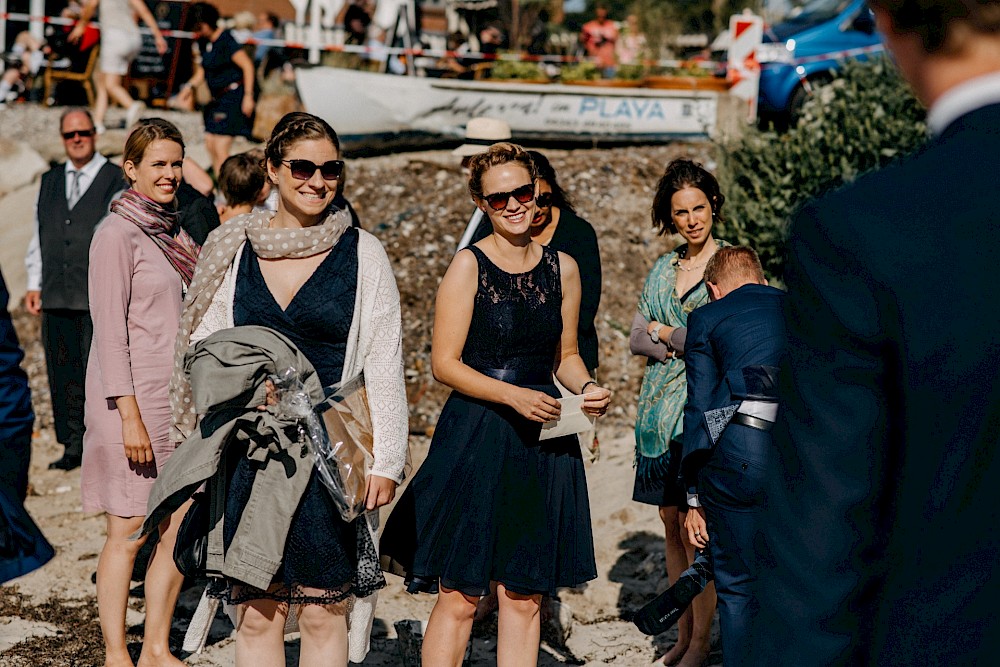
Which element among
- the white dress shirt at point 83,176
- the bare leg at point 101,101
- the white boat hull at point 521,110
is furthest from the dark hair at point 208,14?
the white dress shirt at point 83,176

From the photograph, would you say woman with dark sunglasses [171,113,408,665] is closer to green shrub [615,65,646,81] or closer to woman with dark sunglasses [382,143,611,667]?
woman with dark sunglasses [382,143,611,667]

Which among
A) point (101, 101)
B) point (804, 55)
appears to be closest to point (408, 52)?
point (101, 101)

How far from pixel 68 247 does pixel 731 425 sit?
512 cm

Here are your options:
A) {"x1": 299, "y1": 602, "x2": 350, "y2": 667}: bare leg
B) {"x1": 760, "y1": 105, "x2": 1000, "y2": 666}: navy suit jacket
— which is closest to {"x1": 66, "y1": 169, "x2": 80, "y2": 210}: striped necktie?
{"x1": 299, "y1": 602, "x2": 350, "y2": 667}: bare leg

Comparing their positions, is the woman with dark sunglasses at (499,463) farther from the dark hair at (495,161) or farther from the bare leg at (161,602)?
the bare leg at (161,602)

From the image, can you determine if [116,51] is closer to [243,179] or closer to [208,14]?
[208,14]

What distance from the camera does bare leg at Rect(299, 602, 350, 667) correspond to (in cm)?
382

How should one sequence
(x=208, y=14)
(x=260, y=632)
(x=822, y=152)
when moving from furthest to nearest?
(x=208, y=14) < (x=822, y=152) < (x=260, y=632)

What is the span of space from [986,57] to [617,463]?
6.81m

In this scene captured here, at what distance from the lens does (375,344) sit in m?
3.88

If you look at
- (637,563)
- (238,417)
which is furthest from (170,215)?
(637,563)

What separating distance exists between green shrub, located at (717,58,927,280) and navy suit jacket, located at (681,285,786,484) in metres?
5.99

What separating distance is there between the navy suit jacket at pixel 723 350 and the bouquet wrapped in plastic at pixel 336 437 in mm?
1203

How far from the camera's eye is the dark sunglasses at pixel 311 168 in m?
3.85
